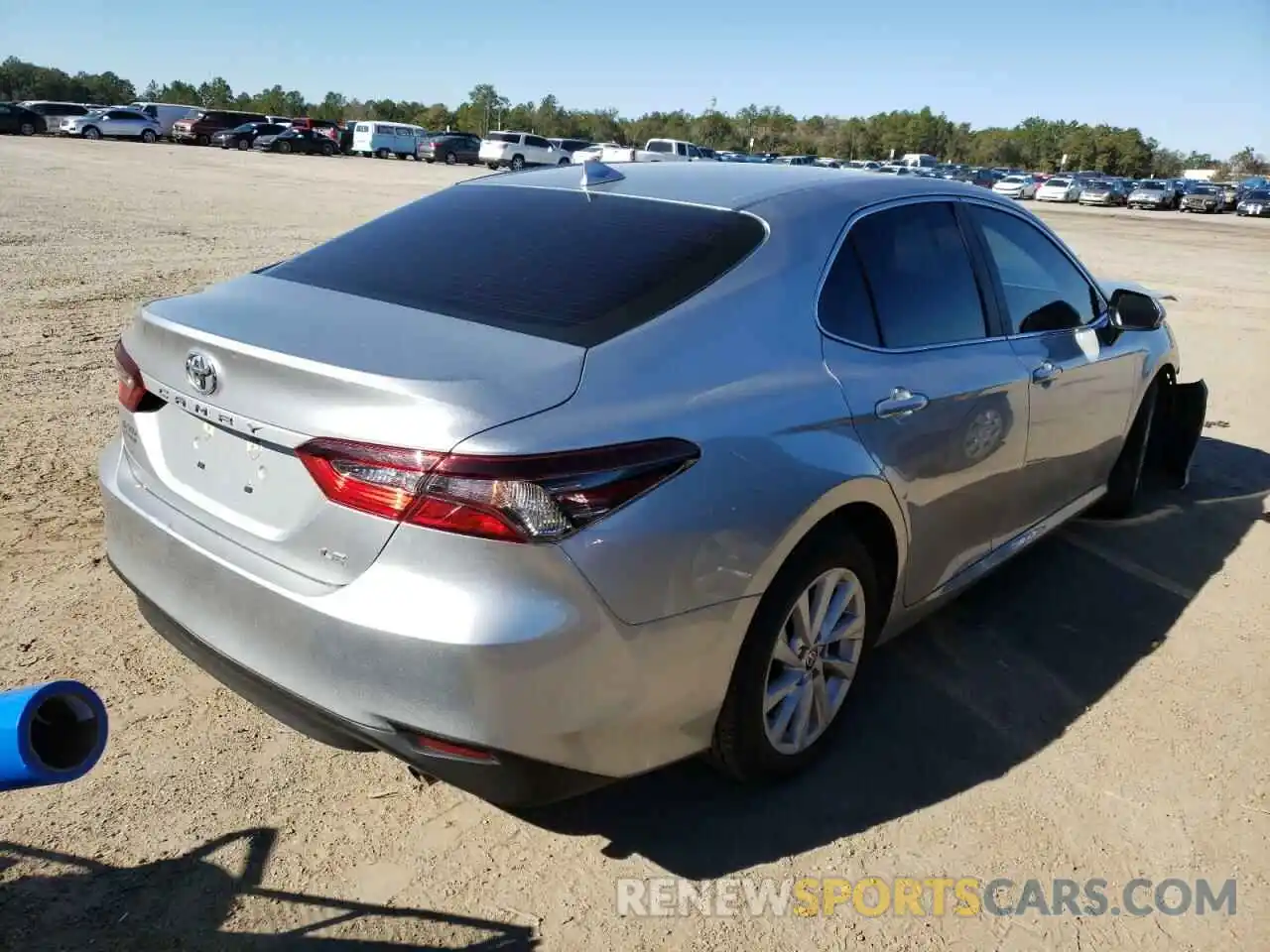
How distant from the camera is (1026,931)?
2.52 metres

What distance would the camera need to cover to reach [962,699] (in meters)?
3.52

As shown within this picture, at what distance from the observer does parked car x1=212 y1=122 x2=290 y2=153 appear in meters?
49.8

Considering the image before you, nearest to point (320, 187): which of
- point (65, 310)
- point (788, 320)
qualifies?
point (65, 310)

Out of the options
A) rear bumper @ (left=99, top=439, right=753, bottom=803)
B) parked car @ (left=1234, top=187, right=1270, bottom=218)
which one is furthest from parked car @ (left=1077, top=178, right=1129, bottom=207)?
rear bumper @ (left=99, top=439, right=753, bottom=803)

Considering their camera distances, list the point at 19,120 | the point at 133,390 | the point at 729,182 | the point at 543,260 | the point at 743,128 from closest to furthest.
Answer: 1. the point at 133,390
2. the point at 543,260
3. the point at 729,182
4. the point at 19,120
5. the point at 743,128

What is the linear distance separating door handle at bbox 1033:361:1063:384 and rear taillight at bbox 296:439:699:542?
2.18 m

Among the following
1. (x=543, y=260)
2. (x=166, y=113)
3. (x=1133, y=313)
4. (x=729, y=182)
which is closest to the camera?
(x=543, y=260)

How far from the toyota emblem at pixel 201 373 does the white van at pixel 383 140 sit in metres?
55.5

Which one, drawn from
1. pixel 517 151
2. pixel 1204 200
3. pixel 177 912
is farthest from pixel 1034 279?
pixel 1204 200

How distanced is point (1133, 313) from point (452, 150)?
5232 centimetres

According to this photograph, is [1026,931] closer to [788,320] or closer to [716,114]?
[788,320]

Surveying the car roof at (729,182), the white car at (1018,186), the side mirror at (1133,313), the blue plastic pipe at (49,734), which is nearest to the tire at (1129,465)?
the side mirror at (1133,313)

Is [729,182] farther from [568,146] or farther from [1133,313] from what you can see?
[568,146]

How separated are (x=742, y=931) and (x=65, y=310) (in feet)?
26.6
